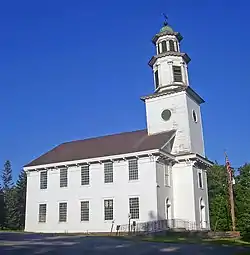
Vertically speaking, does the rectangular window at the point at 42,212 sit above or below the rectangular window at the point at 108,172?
below

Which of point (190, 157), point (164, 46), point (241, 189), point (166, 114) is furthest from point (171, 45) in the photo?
point (241, 189)

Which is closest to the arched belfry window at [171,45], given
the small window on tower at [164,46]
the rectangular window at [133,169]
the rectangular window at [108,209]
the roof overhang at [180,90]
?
the small window on tower at [164,46]

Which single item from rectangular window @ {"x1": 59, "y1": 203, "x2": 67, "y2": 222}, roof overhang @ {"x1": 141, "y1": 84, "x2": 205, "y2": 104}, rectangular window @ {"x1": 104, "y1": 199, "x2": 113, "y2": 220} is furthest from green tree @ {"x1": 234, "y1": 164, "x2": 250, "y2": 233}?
rectangular window @ {"x1": 59, "y1": 203, "x2": 67, "y2": 222}

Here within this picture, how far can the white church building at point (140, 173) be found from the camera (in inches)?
1272

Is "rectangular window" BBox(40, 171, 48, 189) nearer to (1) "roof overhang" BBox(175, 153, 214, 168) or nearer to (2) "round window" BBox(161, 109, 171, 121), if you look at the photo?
(2) "round window" BBox(161, 109, 171, 121)

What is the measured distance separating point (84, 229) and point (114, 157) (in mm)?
7235

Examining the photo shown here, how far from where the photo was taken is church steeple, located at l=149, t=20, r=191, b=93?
128ft

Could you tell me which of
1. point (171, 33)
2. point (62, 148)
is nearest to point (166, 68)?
point (171, 33)

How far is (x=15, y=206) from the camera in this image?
5844 centimetres

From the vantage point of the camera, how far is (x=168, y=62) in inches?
1551

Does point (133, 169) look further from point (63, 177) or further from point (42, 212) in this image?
point (42, 212)

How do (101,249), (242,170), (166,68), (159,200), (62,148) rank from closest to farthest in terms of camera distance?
(101,249) → (159,200) → (166,68) → (62,148) → (242,170)

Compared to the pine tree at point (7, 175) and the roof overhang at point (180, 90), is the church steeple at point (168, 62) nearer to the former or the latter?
the roof overhang at point (180, 90)

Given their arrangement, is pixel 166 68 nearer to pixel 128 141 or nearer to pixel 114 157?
pixel 128 141
